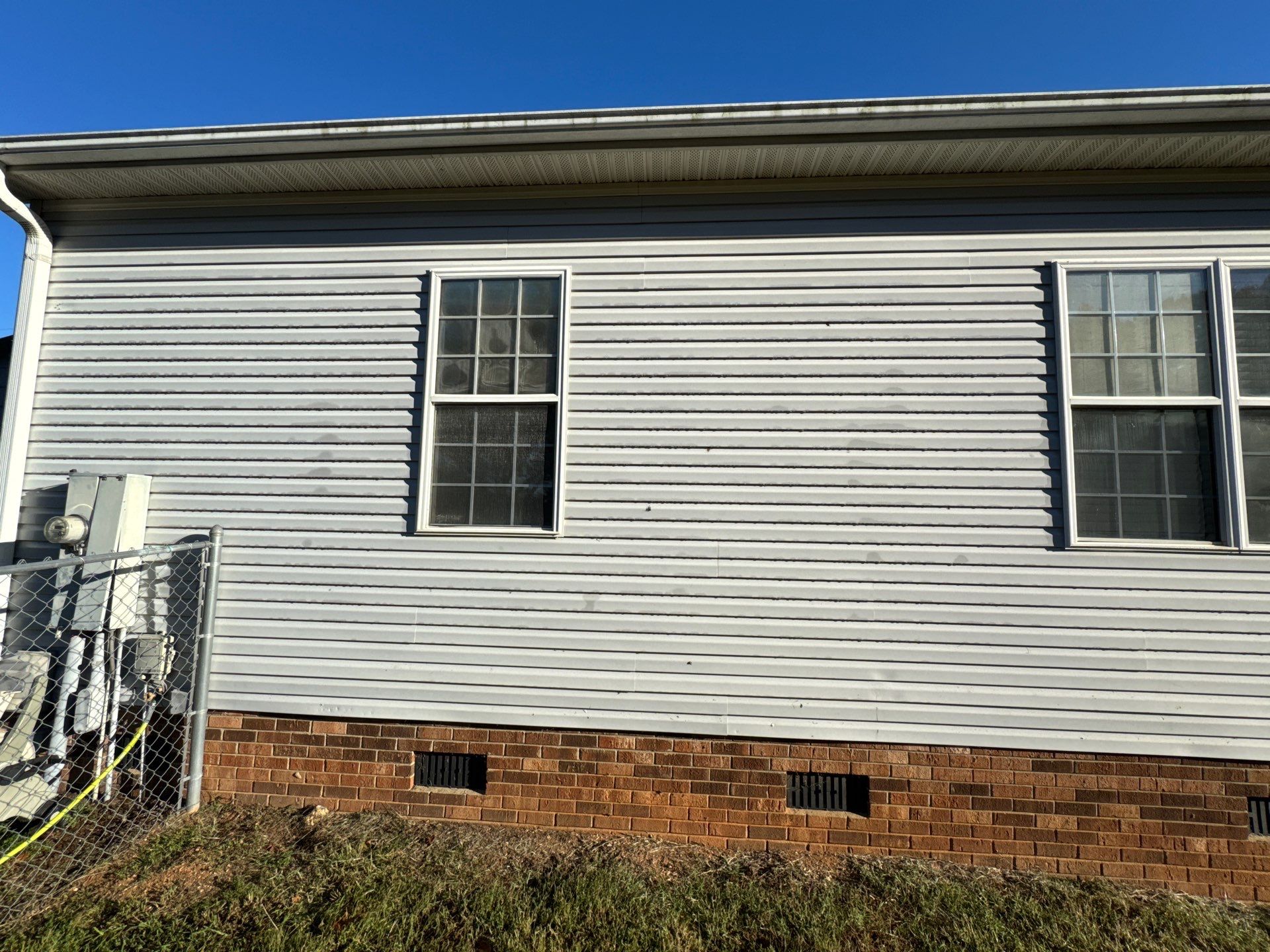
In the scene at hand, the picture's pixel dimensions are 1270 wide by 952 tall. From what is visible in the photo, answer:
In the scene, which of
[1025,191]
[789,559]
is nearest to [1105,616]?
[789,559]

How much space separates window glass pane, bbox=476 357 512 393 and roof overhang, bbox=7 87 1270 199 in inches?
42.9

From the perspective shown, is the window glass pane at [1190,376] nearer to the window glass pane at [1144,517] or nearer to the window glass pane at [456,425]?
the window glass pane at [1144,517]

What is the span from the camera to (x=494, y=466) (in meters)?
4.48

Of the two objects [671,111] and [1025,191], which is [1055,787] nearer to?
[1025,191]

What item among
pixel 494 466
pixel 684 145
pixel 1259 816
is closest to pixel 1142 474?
pixel 1259 816

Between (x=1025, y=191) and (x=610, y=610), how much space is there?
3344 mm

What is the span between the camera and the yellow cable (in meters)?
3.51

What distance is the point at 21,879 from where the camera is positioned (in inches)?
141

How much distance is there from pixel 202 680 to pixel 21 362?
91.2 inches

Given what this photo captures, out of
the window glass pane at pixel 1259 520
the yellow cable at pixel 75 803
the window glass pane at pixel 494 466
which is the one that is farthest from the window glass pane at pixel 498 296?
the window glass pane at pixel 1259 520

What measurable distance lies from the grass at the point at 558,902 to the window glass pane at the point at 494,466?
1.74m

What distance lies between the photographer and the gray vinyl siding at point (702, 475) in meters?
4.07

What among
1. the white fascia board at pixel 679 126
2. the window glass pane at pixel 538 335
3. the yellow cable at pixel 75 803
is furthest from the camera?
the window glass pane at pixel 538 335

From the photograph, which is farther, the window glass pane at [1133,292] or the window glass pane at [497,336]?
the window glass pane at [497,336]
